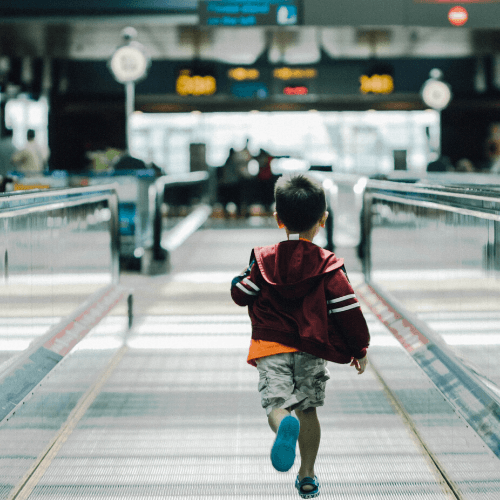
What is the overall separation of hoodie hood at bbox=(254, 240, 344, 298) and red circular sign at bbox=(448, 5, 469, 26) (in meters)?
8.13

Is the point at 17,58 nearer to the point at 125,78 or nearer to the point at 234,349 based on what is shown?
the point at 125,78

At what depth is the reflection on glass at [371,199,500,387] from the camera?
245cm

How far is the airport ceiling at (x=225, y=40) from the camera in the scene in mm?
12000

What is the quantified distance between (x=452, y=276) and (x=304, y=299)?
3.30 feet

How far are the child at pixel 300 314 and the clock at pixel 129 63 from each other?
8.00m

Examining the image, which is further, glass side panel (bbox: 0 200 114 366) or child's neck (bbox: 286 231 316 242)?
glass side panel (bbox: 0 200 114 366)

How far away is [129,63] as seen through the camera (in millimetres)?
9891

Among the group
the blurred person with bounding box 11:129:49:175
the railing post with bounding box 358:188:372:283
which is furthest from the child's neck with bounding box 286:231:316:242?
the blurred person with bounding box 11:129:49:175

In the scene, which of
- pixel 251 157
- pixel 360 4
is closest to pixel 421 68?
pixel 251 157

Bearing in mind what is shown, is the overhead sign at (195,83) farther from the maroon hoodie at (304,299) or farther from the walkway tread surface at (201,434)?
the maroon hoodie at (304,299)

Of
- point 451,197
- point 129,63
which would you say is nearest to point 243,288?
point 451,197

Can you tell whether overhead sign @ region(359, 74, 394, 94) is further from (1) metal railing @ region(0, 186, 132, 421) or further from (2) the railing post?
(1) metal railing @ region(0, 186, 132, 421)

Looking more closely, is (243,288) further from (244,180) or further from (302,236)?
(244,180)

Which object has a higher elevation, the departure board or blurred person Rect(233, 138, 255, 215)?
the departure board
